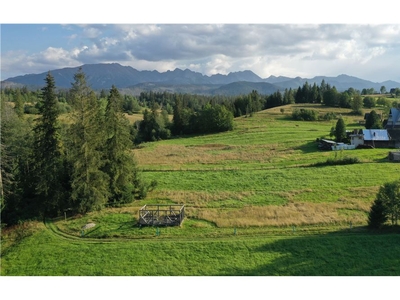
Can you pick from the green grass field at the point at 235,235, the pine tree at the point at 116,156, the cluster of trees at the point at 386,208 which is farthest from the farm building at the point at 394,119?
the pine tree at the point at 116,156

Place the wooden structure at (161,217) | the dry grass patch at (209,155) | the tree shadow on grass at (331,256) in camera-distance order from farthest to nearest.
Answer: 1. the dry grass patch at (209,155)
2. the wooden structure at (161,217)
3. the tree shadow on grass at (331,256)

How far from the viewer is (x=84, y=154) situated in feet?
109

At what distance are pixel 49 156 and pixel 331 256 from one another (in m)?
28.0

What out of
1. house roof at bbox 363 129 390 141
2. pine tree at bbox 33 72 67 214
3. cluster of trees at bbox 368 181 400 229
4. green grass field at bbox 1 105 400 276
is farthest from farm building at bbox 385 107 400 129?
pine tree at bbox 33 72 67 214

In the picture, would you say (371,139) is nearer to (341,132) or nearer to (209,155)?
(341,132)

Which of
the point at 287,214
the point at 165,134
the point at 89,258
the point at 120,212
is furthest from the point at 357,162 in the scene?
the point at 165,134

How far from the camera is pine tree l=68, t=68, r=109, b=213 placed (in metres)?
32.7

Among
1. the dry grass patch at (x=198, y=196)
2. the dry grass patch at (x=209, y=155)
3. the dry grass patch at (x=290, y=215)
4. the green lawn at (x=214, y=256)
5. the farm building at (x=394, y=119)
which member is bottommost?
the green lawn at (x=214, y=256)

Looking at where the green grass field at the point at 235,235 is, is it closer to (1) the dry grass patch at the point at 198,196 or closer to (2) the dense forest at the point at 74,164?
(1) the dry grass patch at the point at 198,196

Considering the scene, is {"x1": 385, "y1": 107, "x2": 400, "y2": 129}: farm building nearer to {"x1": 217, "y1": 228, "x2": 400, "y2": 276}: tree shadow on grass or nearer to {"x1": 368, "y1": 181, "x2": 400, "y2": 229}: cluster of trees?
{"x1": 368, "y1": 181, "x2": 400, "y2": 229}: cluster of trees

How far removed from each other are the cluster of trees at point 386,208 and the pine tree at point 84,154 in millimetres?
25740

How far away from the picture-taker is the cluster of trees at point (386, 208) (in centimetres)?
2752

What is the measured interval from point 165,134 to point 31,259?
77.0 m

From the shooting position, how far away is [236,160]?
194ft
